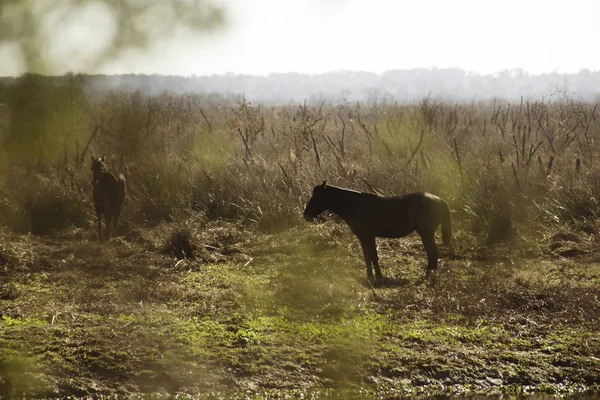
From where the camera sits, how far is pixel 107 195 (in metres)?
11.0

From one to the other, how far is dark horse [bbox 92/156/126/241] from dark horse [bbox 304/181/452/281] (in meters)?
3.64

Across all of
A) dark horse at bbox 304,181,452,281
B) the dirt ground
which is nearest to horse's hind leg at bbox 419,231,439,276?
dark horse at bbox 304,181,452,281

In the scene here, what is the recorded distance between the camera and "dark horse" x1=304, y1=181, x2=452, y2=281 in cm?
884

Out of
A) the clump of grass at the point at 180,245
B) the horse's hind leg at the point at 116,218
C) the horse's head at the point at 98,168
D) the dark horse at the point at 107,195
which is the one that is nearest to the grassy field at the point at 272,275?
the clump of grass at the point at 180,245

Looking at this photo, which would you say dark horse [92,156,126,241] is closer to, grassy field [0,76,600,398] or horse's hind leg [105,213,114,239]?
horse's hind leg [105,213,114,239]

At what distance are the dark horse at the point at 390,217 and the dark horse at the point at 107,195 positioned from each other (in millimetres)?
3643

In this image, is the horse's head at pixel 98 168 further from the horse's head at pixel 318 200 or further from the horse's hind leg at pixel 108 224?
the horse's head at pixel 318 200

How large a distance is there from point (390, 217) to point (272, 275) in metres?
1.54

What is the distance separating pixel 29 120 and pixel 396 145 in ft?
23.5

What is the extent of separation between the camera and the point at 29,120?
11.8 meters

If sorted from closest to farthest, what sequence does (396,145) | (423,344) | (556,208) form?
(423,344)
(556,208)
(396,145)

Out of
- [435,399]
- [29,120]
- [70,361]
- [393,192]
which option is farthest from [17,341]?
[393,192]

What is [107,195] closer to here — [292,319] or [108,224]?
[108,224]

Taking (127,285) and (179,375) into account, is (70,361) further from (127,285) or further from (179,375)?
(127,285)
